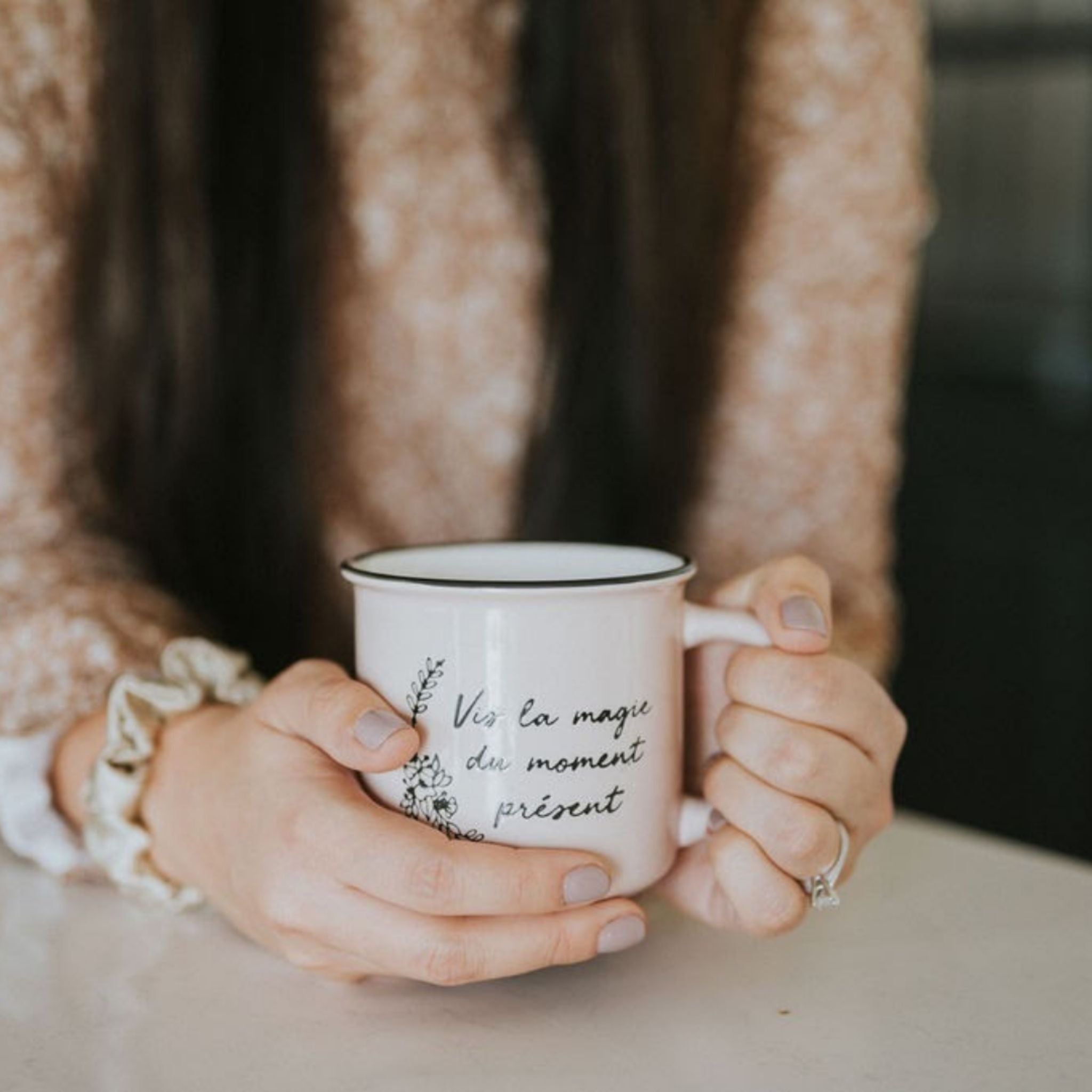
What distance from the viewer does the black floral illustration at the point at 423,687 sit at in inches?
19.7

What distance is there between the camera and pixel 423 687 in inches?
19.8

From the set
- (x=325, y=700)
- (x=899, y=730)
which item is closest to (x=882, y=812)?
(x=899, y=730)

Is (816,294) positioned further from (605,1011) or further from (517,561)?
(605,1011)

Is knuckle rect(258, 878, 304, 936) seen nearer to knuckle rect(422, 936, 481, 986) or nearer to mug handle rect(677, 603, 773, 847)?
knuckle rect(422, 936, 481, 986)

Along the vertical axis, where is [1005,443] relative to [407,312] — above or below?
below

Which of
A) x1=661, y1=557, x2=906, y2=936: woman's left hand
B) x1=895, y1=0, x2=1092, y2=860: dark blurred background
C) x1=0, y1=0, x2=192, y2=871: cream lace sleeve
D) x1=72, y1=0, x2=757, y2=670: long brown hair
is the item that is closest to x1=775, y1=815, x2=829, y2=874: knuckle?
x1=661, y1=557, x2=906, y2=936: woman's left hand

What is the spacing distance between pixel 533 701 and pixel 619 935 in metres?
0.10

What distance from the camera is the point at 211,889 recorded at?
23.2 inches

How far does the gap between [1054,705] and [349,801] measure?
2.51 metres

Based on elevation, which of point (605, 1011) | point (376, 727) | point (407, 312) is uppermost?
point (407, 312)

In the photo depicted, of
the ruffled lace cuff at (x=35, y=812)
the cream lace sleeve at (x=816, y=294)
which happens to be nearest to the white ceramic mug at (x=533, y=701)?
the ruffled lace cuff at (x=35, y=812)

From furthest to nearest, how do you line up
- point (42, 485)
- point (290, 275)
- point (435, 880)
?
point (290, 275) < point (42, 485) < point (435, 880)

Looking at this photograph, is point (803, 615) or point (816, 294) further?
point (816, 294)

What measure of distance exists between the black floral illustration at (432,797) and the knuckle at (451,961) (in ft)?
0.13
